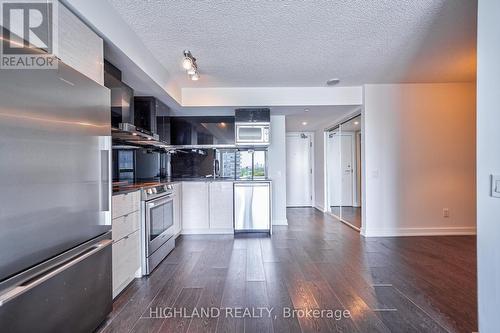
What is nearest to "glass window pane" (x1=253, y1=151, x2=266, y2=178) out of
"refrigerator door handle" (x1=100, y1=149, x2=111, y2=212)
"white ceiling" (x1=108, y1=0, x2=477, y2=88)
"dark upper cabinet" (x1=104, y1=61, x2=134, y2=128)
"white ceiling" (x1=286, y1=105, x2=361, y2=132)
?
"white ceiling" (x1=286, y1=105, x2=361, y2=132)

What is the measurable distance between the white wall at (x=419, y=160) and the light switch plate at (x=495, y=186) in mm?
2660

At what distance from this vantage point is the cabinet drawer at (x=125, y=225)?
A: 207 centimetres

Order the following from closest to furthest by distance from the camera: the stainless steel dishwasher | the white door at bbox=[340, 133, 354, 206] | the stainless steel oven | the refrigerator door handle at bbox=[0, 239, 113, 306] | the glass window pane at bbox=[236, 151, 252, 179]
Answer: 1. the refrigerator door handle at bbox=[0, 239, 113, 306]
2. the stainless steel oven
3. the stainless steel dishwasher
4. the glass window pane at bbox=[236, 151, 252, 179]
5. the white door at bbox=[340, 133, 354, 206]

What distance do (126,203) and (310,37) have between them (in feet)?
8.00

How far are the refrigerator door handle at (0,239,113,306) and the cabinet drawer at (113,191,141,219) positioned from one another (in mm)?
417

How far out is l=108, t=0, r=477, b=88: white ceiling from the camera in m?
1.96

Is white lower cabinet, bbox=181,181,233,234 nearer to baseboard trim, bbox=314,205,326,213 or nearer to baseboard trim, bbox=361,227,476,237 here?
baseboard trim, bbox=361,227,476,237

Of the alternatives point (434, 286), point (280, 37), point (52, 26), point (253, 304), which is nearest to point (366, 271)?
point (434, 286)

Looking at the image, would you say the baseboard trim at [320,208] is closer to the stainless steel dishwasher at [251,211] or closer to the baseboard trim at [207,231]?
the stainless steel dishwasher at [251,211]

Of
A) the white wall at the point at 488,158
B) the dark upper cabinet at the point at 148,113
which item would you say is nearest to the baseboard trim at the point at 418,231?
the white wall at the point at 488,158

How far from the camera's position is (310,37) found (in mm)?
2398

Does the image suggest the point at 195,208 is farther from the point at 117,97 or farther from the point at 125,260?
the point at 117,97

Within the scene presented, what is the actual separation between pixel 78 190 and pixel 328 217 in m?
4.99

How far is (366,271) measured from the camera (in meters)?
2.57
